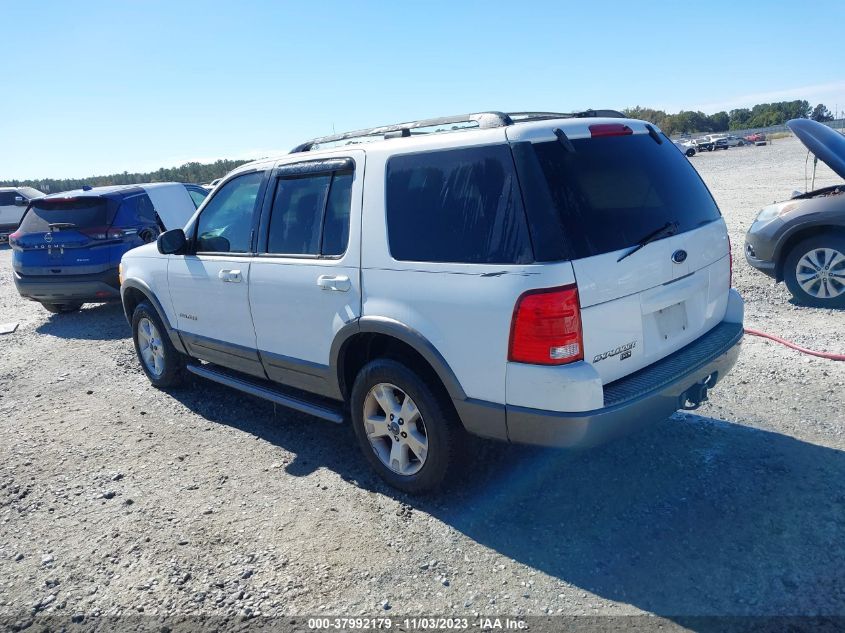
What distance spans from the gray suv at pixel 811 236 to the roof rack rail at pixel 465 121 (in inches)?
154

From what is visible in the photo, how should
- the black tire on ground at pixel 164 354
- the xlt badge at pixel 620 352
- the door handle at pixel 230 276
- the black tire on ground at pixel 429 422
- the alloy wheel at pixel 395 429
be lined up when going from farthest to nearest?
the black tire on ground at pixel 164 354 < the door handle at pixel 230 276 < the alloy wheel at pixel 395 429 < the black tire on ground at pixel 429 422 < the xlt badge at pixel 620 352

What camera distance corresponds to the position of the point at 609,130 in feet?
11.1

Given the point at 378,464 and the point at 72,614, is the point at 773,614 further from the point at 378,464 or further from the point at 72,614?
the point at 72,614

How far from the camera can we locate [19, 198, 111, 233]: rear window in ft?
28.7

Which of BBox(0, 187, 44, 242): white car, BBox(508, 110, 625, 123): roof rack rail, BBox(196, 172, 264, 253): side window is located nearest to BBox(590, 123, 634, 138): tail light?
BBox(508, 110, 625, 123): roof rack rail

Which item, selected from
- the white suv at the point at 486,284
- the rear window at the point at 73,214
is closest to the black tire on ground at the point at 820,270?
the white suv at the point at 486,284

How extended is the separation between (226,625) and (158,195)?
311 inches

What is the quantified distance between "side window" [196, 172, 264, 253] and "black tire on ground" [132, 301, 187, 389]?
1.08m

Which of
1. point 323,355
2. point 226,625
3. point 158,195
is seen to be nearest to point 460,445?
point 323,355

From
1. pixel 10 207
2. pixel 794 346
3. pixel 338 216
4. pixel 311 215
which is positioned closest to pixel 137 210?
pixel 311 215

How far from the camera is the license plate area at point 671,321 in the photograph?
3369 millimetres

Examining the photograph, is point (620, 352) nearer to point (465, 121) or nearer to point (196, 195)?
point (465, 121)

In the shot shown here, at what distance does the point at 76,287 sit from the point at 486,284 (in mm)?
7499

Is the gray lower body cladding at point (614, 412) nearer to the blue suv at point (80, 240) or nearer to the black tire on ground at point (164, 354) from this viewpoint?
the black tire on ground at point (164, 354)
